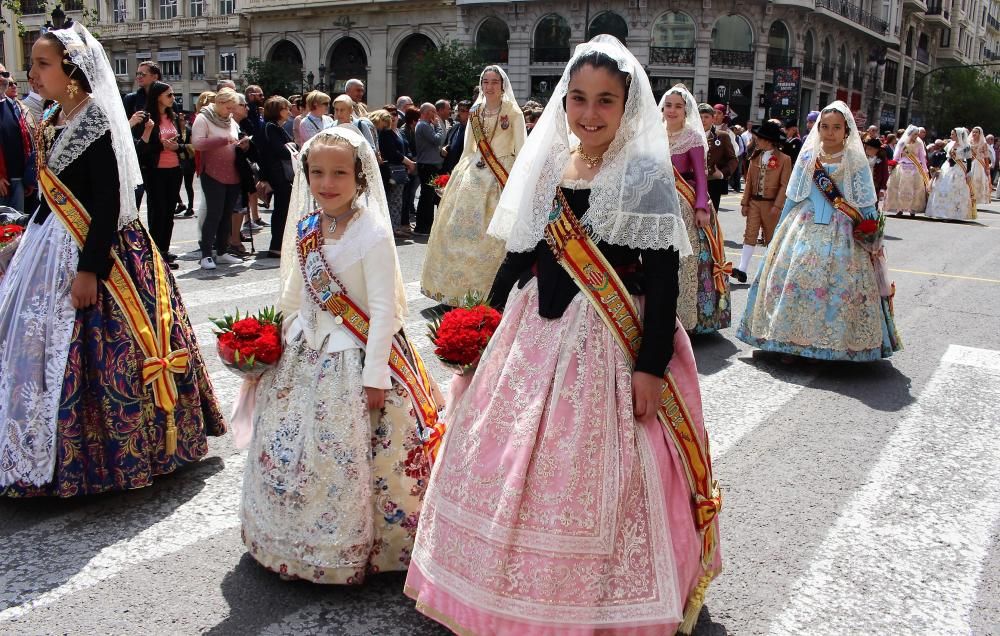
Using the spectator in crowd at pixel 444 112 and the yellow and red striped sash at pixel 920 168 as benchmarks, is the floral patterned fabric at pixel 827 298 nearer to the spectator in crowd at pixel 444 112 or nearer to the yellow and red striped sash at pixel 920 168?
the spectator in crowd at pixel 444 112

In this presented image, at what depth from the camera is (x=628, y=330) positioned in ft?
9.00

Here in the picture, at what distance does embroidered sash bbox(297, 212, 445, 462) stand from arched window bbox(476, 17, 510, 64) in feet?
144

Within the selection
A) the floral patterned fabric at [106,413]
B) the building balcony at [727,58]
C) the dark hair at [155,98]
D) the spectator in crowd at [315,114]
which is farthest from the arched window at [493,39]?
the floral patterned fabric at [106,413]

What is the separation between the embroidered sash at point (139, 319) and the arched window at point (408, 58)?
45.2 metres

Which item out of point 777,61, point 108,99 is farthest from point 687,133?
point 777,61

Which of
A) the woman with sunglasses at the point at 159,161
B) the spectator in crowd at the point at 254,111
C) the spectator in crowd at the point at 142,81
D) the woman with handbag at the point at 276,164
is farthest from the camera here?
the spectator in crowd at the point at 254,111

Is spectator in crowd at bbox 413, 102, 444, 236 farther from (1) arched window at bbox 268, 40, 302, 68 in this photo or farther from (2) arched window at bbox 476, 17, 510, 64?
(1) arched window at bbox 268, 40, 302, 68

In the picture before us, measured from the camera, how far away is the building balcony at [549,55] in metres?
43.6

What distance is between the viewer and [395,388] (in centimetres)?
323

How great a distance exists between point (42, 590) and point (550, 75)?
43.2 metres

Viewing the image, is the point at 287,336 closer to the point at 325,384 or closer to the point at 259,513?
the point at 325,384

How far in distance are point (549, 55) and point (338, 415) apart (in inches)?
1704

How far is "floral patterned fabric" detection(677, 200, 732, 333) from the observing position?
6.95 meters

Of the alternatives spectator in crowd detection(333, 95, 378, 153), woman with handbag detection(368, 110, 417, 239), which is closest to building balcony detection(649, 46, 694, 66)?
woman with handbag detection(368, 110, 417, 239)
